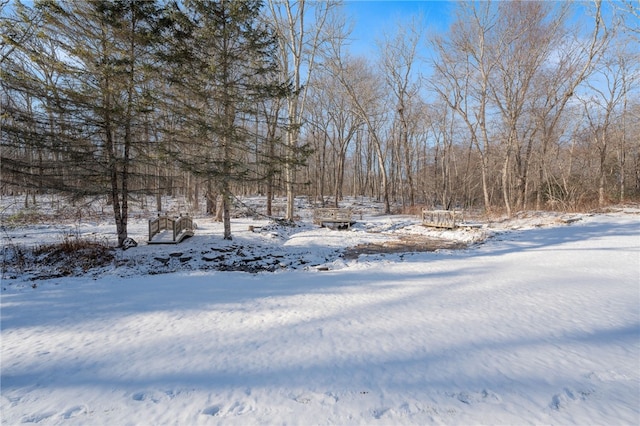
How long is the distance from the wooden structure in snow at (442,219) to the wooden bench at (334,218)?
4.58 metres

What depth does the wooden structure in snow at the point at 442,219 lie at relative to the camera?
15.7 metres

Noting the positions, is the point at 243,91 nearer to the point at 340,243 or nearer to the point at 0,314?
the point at 340,243

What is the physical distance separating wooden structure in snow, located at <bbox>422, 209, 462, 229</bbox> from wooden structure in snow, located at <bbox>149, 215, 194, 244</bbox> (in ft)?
40.9

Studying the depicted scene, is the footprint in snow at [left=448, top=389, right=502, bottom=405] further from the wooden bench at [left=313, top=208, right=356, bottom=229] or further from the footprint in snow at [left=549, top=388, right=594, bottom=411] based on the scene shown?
the wooden bench at [left=313, top=208, right=356, bottom=229]

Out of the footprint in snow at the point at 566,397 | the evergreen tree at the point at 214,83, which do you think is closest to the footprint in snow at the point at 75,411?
the footprint in snow at the point at 566,397

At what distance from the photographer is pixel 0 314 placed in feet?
14.6

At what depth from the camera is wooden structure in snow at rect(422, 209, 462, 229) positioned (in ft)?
51.5

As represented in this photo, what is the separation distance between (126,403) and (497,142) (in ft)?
96.6

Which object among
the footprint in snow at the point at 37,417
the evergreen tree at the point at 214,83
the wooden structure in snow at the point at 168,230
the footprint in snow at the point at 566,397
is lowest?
the footprint in snow at the point at 566,397

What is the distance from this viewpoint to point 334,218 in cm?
1900

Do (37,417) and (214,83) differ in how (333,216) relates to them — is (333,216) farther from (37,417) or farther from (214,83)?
(37,417)

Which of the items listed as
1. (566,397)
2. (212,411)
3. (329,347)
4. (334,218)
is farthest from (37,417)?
(334,218)

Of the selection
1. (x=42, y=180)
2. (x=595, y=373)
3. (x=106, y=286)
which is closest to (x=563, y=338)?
(x=595, y=373)

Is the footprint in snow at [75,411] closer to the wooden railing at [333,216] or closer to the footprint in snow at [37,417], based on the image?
the footprint in snow at [37,417]
